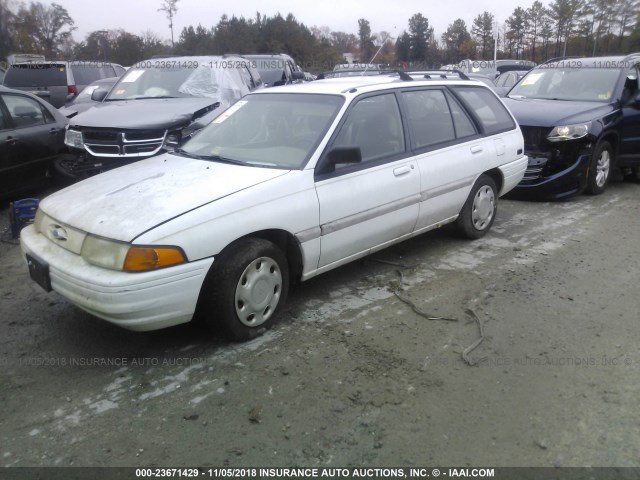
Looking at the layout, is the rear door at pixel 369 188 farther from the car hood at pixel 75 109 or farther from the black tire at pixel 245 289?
the car hood at pixel 75 109

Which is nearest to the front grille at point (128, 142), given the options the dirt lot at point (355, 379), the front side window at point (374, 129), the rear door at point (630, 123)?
the dirt lot at point (355, 379)

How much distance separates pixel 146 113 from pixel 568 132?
212 inches

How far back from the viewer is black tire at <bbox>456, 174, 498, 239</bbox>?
544 centimetres

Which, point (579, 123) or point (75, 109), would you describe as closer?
point (579, 123)

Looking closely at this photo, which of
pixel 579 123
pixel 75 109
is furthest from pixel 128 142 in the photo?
pixel 579 123

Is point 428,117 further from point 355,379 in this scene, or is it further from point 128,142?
point 128,142

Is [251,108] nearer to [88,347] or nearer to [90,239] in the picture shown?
[90,239]

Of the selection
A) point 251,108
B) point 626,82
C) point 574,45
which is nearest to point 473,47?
point 574,45

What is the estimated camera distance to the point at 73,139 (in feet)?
22.9

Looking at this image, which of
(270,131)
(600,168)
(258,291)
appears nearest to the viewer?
(258,291)

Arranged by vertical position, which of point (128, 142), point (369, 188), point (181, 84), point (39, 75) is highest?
point (39, 75)

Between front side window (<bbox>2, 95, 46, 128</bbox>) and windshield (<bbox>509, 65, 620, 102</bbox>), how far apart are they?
702 centimetres

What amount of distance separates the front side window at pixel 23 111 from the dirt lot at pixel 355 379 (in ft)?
10.1

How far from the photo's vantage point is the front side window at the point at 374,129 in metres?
4.22
